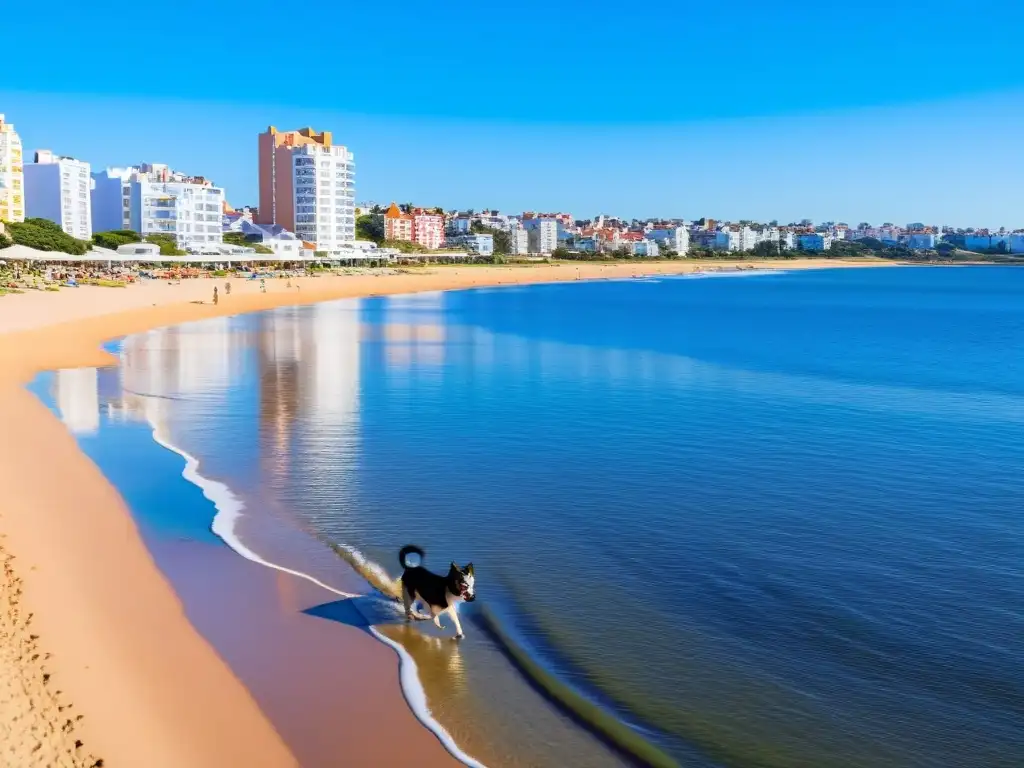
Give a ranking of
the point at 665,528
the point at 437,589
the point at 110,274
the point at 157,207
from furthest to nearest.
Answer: the point at 157,207
the point at 110,274
the point at 665,528
the point at 437,589

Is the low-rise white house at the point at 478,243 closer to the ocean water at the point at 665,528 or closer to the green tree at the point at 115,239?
the green tree at the point at 115,239

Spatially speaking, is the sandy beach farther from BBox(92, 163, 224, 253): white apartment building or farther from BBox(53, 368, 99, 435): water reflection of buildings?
BBox(92, 163, 224, 253): white apartment building

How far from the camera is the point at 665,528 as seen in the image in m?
11.9

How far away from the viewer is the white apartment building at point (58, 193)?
336 ft

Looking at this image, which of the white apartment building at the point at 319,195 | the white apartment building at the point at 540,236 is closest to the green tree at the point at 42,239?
the white apartment building at the point at 319,195

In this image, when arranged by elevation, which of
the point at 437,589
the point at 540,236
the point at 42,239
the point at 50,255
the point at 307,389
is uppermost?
the point at 540,236

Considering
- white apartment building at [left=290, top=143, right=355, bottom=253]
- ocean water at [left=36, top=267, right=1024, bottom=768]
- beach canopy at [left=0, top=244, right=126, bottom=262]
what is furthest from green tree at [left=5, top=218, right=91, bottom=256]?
ocean water at [left=36, top=267, right=1024, bottom=768]

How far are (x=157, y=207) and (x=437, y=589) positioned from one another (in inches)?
4368

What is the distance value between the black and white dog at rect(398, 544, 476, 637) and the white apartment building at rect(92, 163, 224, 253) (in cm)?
10394

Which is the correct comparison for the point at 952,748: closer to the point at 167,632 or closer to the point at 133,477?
the point at 167,632

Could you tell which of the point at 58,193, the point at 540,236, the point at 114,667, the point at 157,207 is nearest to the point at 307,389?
the point at 114,667

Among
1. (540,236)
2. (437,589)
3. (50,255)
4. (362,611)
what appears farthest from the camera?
(540,236)

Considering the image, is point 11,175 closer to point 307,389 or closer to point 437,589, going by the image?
point 307,389

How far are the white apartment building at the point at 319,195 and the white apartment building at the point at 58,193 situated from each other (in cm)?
3324
